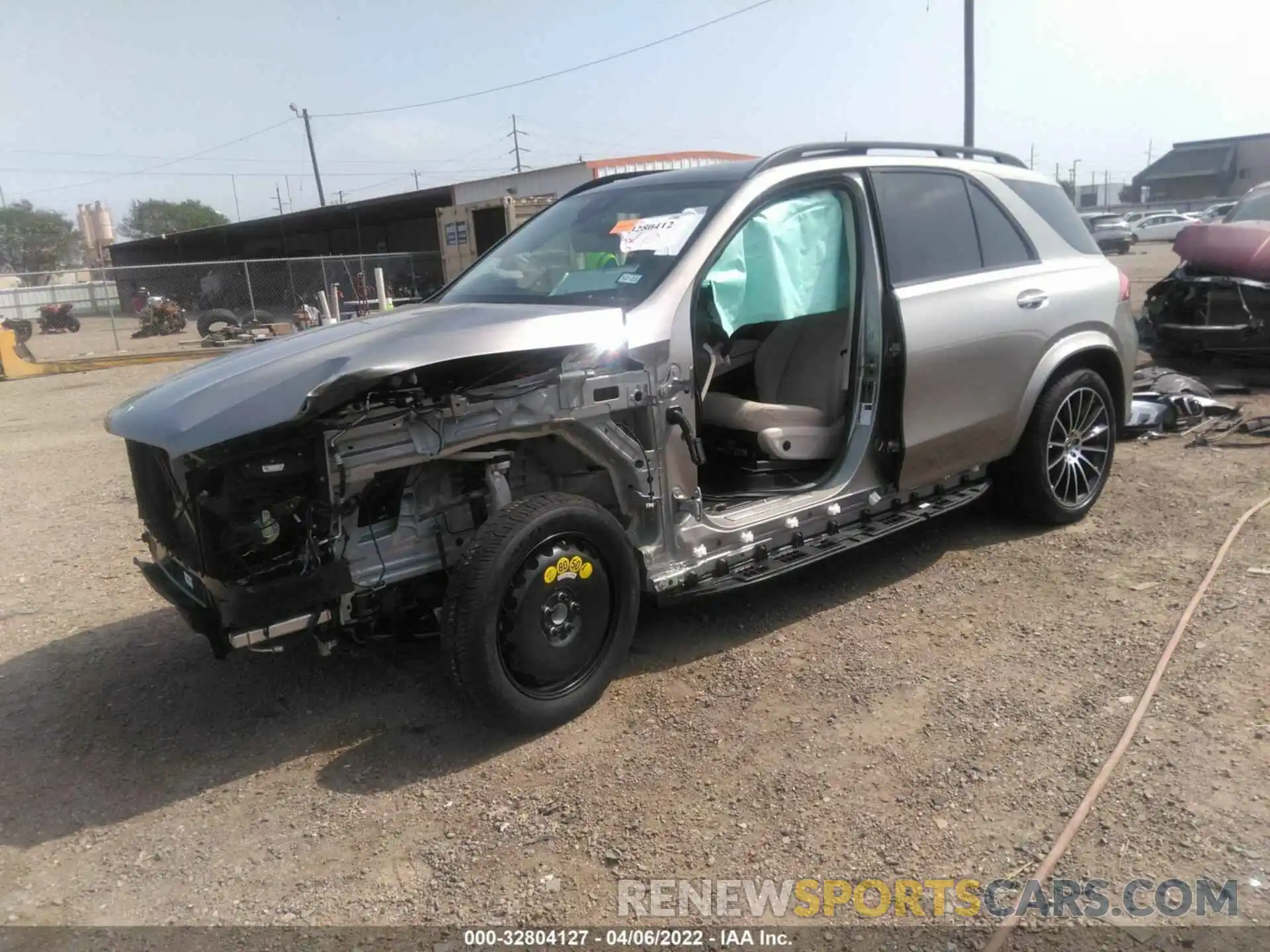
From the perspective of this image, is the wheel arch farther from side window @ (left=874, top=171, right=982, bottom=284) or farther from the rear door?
side window @ (left=874, top=171, right=982, bottom=284)

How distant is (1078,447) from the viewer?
5070mm

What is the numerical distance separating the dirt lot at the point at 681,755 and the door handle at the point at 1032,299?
1275 millimetres

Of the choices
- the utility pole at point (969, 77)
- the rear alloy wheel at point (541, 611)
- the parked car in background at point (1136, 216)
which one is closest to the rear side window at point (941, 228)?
the rear alloy wheel at point (541, 611)

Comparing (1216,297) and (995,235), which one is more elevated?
(995,235)

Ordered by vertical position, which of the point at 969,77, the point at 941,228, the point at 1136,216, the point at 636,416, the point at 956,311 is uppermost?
the point at 969,77

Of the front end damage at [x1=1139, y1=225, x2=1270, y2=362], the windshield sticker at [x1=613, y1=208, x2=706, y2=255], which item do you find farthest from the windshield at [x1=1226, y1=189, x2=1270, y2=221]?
the windshield sticker at [x1=613, y1=208, x2=706, y2=255]

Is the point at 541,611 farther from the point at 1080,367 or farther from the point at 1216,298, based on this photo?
the point at 1216,298

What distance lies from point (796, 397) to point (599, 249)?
1.28 m

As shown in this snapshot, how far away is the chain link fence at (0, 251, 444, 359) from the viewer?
72.0 ft

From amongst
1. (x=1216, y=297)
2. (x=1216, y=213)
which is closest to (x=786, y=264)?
(x=1216, y=297)

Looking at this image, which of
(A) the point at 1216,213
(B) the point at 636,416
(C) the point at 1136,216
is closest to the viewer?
(B) the point at 636,416

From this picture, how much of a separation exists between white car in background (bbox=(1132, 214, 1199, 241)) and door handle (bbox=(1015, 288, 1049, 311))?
39.7 meters

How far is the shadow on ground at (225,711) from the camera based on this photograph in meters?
3.13

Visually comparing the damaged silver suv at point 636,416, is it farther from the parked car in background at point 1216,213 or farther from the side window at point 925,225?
the parked car in background at point 1216,213
